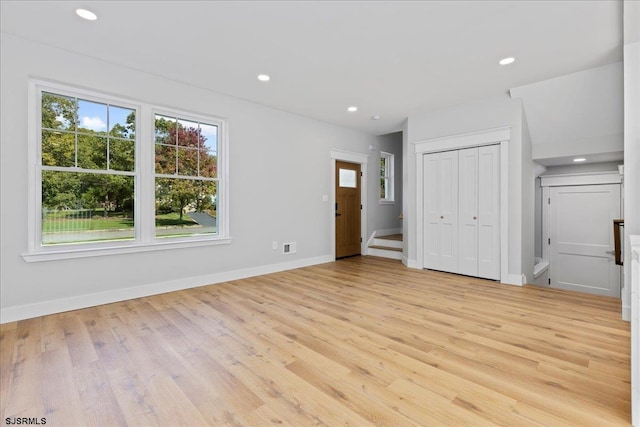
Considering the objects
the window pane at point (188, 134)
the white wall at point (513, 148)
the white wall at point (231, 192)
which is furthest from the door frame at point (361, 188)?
the window pane at point (188, 134)

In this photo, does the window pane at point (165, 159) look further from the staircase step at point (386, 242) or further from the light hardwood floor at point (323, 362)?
the staircase step at point (386, 242)

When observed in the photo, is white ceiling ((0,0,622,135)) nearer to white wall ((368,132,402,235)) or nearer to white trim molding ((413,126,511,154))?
white trim molding ((413,126,511,154))

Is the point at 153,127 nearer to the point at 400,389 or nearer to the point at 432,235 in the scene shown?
the point at 400,389

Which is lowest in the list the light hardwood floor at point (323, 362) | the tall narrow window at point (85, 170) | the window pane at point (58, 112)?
the light hardwood floor at point (323, 362)

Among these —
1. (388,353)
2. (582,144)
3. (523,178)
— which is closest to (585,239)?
(582,144)

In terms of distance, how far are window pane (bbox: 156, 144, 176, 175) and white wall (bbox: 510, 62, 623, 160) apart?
4.83 m

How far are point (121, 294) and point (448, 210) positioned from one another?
4874mm

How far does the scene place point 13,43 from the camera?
285 centimetres

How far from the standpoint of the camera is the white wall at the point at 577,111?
3605 mm

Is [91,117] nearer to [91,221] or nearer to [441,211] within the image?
[91,221]

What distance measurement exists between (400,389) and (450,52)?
3.27m

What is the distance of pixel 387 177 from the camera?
25.3ft

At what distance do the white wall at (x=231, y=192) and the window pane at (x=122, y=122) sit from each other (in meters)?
0.21

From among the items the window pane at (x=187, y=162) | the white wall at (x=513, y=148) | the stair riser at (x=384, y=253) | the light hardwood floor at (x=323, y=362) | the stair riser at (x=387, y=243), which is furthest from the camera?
the stair riser at (x=387, y=243)
